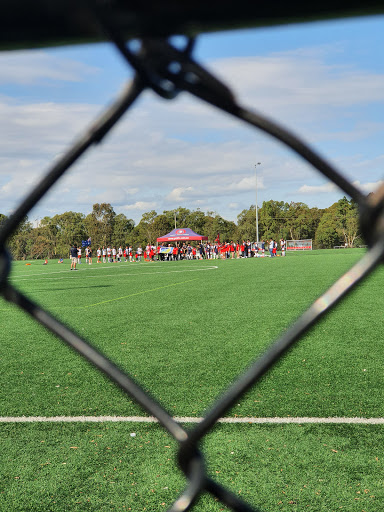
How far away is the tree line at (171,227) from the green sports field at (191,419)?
43.4 m

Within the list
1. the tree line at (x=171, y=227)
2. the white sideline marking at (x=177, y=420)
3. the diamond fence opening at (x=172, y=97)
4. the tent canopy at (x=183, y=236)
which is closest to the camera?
the diamond fence opening at (x=172, y=97)

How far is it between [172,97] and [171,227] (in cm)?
9199

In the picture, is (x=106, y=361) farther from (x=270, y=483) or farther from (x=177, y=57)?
(x=270, y=483)

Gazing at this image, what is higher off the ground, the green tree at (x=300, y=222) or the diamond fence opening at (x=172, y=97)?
the green tree at (x=300, y=222)

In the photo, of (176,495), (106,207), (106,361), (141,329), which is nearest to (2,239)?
(106,361)

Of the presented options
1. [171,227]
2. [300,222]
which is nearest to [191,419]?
[300,222]

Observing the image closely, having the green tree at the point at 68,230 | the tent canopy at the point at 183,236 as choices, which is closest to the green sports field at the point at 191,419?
the tent canopy at the point at 183,236

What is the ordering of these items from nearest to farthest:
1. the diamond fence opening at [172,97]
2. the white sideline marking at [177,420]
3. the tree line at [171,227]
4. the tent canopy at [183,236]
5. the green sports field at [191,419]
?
the diamond fence opening at [172,97] < the green sports field at [191,419] < the white sideline marking at [177,420] < the tent canopy at [183,236] < the tree line at [171,227]

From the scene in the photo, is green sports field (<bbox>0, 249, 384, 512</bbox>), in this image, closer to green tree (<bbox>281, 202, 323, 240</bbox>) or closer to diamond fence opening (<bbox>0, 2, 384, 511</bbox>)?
diamond fence opening (<bbox>0, 2, 384, 511</bbox>)

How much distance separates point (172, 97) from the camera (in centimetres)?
54

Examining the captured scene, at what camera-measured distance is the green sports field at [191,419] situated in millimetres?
2604

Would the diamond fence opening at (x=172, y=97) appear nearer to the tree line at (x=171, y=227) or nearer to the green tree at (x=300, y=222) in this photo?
the tree line at (x=171, y=227)

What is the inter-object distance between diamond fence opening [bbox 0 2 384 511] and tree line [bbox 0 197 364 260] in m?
48.6

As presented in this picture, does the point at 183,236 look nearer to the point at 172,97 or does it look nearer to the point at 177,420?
the point at 177,420
